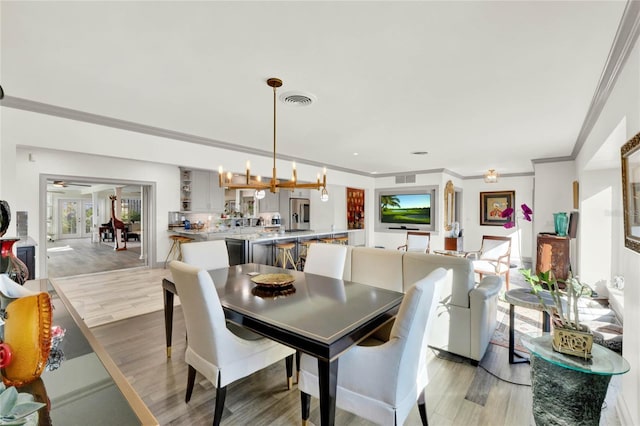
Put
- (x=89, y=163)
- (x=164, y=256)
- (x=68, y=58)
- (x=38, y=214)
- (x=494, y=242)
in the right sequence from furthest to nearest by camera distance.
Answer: (x=164, y=256), (x=89, y=163), (x=494, y=242), (x=38, y=214), (x=68, y=58)

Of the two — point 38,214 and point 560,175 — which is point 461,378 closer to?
point 560,175

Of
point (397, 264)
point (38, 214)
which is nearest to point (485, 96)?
point (397, 264)

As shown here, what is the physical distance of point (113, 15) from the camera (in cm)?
172

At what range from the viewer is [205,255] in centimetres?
320

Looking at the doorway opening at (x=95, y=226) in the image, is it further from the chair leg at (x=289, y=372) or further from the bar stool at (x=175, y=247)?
the chair leg at (x=289, y=372)

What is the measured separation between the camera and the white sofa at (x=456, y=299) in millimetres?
2510

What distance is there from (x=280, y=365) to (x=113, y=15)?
275 cm

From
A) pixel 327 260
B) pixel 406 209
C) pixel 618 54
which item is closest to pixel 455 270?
pixel 327 260

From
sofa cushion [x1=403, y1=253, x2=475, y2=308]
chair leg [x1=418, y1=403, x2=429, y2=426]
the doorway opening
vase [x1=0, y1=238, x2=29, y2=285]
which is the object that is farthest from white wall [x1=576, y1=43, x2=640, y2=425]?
the doorway opening

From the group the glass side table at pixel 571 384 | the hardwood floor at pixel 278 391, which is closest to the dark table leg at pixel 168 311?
the hardwood floor at pixel 278 391

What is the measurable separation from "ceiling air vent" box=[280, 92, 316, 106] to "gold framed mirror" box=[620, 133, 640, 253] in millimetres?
2345

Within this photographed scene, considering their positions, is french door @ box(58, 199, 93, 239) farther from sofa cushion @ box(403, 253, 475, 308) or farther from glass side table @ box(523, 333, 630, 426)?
glass side table @ box(523, 333, 630, 426)

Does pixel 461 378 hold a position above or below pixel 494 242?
below

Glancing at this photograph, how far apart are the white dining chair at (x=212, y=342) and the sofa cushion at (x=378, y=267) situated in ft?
4.75
